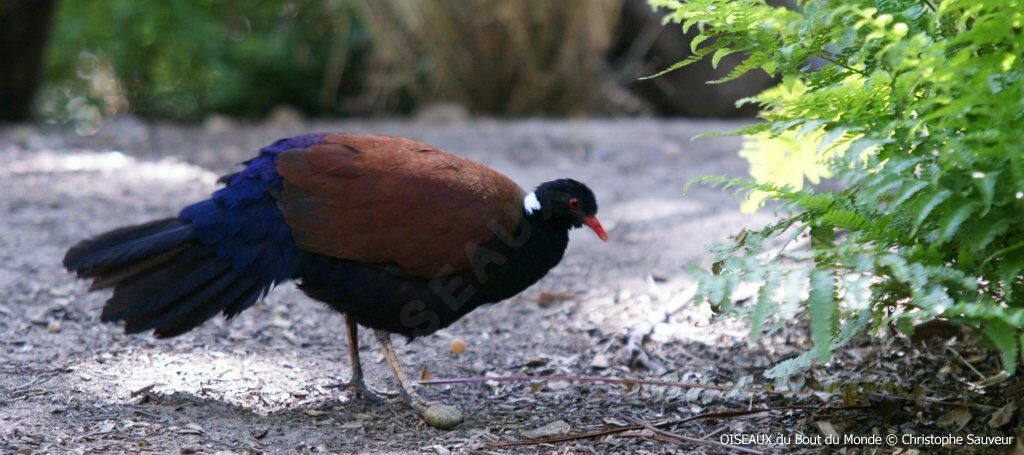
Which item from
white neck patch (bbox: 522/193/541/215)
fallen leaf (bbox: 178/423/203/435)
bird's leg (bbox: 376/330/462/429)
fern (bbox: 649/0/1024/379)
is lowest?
bird's leg (bbox: 376/330/462/429)

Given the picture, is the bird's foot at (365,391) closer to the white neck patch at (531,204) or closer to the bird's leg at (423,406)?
the bird's leg at (423,406)

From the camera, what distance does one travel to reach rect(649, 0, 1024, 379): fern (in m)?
2.15

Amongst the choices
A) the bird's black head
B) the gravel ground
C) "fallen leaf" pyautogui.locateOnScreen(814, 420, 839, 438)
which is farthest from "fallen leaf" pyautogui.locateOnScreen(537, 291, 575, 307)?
"fallen leaf" pyautogui.locateOnScreen(814, 420, 839, 438)

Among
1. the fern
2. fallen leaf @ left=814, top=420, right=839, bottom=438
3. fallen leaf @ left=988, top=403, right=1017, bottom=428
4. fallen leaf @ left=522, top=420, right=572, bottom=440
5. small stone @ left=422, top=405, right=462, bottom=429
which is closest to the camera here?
the fern

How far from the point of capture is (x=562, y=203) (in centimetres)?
336

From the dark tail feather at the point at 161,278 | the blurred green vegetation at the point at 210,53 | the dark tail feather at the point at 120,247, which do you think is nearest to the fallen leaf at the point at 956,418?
the dark tail feather at the point at 161,278

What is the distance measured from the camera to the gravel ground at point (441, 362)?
2818mm

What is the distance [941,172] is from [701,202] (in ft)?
10.5

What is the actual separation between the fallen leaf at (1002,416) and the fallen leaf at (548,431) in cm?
117

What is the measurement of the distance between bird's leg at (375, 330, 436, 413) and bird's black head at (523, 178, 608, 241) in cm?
65

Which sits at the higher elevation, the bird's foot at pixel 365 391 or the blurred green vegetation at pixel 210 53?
the blurred green vegetation at pixel 210 53

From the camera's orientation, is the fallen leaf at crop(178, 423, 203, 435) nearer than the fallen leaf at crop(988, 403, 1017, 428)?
No

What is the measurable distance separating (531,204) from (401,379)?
734mm

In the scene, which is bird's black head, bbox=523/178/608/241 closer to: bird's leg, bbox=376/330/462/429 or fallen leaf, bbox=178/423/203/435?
bird's leg, bbox=376/330/462/429
